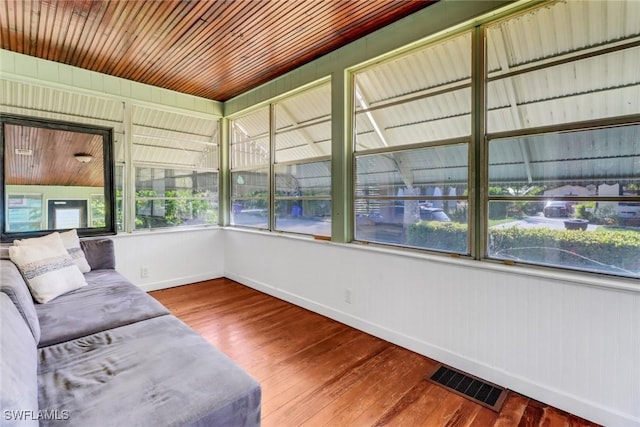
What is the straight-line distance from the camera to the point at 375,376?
2.18 m

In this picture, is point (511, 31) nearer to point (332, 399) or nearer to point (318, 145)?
point (318, 145)

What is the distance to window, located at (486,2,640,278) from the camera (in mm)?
1755

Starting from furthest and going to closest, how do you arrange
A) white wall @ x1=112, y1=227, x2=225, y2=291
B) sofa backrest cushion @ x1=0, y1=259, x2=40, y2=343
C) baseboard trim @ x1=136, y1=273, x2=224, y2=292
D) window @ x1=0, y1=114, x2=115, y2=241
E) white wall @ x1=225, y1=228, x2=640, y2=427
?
baseboard trim @ x1=136, y1=273, x2=224, y2=292 < white wall @ x1=112, y1=227, x2=225, y2=291 < window @ x1=0, y1=114, x2=115, y2=241 < white wall @ x1=225, y1=228, x2=640, y2=427 < sofa backrest cushion @ x1=0, y1=259, x2=40, y2=343

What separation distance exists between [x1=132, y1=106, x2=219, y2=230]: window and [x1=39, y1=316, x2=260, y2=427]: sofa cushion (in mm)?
2765

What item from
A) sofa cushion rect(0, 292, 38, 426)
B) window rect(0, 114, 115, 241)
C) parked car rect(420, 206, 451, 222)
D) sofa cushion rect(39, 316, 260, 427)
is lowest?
sofa cushion rect(39, 316, 260, 427)

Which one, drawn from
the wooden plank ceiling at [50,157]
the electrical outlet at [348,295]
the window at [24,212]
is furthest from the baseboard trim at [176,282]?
the electrical outlet at [348,295]

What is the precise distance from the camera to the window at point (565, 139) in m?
1.75

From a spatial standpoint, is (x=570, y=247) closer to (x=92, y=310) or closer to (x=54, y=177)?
(x=92, y=310)

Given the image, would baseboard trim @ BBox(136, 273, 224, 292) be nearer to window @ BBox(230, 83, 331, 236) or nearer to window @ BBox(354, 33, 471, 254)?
window @ BBox(230, 83, 331, 236)

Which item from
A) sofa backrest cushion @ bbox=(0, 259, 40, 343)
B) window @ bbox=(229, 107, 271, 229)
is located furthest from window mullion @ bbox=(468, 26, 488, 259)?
sofa backrest cushion @ bbox=(0, 259, 40, 343)

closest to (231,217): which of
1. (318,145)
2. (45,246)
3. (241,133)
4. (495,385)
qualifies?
(241,133)

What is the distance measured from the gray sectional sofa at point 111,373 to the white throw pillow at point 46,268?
0.87 feet

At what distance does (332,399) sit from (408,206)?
157 cm

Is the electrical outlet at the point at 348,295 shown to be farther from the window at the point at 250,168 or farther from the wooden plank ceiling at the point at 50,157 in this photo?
the wooden plank ceiling at the point at 50,157
